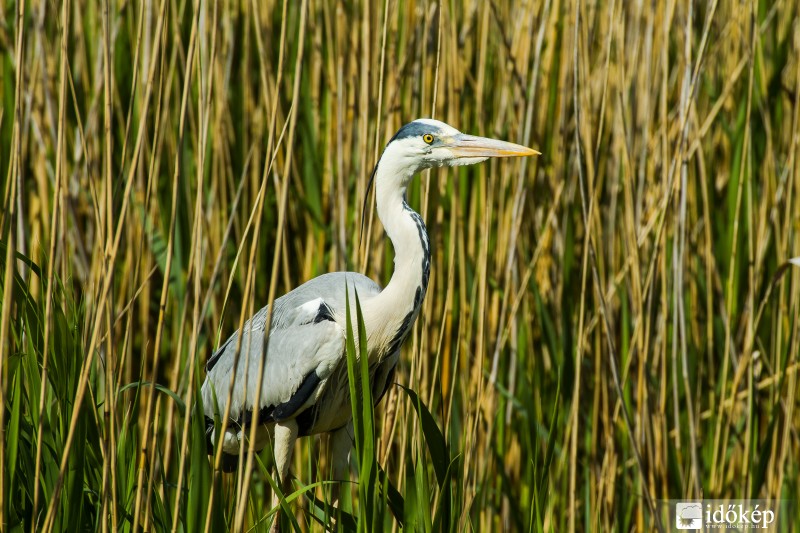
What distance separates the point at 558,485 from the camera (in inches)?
91.5

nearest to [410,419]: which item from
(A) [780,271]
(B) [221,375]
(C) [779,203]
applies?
(B) [221,375]

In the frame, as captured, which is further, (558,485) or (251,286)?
(558,485)

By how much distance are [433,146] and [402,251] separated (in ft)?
0.79

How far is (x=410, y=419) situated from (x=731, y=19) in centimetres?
150

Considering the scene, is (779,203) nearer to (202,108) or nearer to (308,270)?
(308,270)

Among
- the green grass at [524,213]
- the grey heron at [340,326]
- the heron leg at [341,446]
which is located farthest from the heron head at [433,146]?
the heron leg at [341,446]

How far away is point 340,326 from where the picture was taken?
74.2 inches

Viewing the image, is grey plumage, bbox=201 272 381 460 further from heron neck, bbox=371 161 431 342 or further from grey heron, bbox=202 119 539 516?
heron neck, bbox=371 161 431 342

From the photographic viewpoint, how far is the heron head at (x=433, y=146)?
184cm

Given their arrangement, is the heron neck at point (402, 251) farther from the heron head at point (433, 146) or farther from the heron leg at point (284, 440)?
the heron leg at point (284, 440)

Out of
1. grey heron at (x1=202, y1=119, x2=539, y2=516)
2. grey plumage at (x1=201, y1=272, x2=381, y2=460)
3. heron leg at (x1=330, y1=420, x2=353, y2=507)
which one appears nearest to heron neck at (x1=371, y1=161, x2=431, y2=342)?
grey heron at (x1=202, y1=119, x2=539, y2=516)

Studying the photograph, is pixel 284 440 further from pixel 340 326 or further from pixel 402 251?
pixel 402 251

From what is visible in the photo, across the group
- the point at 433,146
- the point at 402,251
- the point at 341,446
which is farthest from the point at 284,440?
the point at 433,146

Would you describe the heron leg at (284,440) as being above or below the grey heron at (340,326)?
below
